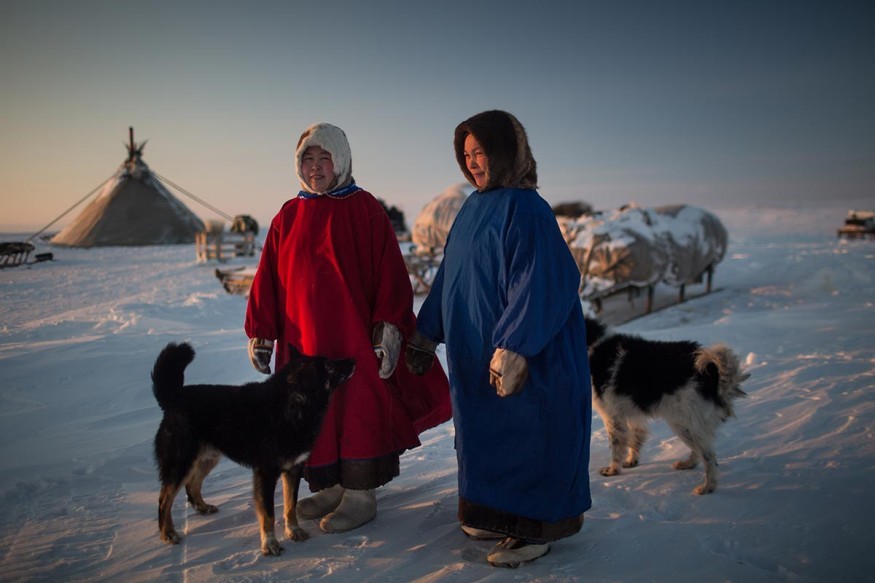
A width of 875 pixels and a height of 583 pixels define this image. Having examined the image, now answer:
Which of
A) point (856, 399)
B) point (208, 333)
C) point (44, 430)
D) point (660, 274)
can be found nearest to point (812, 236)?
point (660, 274)

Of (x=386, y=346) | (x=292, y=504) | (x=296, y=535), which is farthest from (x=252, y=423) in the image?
(x=386, y=346)

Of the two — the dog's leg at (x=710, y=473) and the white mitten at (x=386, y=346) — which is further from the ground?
the white mitten at (x=386, y=346)

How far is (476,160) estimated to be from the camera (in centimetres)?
254

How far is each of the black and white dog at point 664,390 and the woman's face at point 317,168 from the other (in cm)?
221

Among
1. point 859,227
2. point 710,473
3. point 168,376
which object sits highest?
point 859,227

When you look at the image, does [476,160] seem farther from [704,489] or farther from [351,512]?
[704,489]

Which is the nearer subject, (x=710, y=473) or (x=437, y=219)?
(x=710, y=473)

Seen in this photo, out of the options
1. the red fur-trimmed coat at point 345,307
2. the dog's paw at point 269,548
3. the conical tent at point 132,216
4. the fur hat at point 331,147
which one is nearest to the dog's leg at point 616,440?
the red fur-trimmed coat at point 345,307

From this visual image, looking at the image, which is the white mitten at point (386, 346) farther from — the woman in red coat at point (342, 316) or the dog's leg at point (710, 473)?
the dog's leg at point (710, 473)

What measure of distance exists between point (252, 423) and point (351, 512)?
80 cm

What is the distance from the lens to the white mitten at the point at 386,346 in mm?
2838

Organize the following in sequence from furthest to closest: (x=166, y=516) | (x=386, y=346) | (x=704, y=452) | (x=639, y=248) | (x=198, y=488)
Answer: (x=639, y=248)
(x=704, y=452)
(x=198, y=488)
(x=386, y=346)
(x=166, y=516)

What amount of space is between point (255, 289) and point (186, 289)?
33.0 feet

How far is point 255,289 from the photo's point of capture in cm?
304
